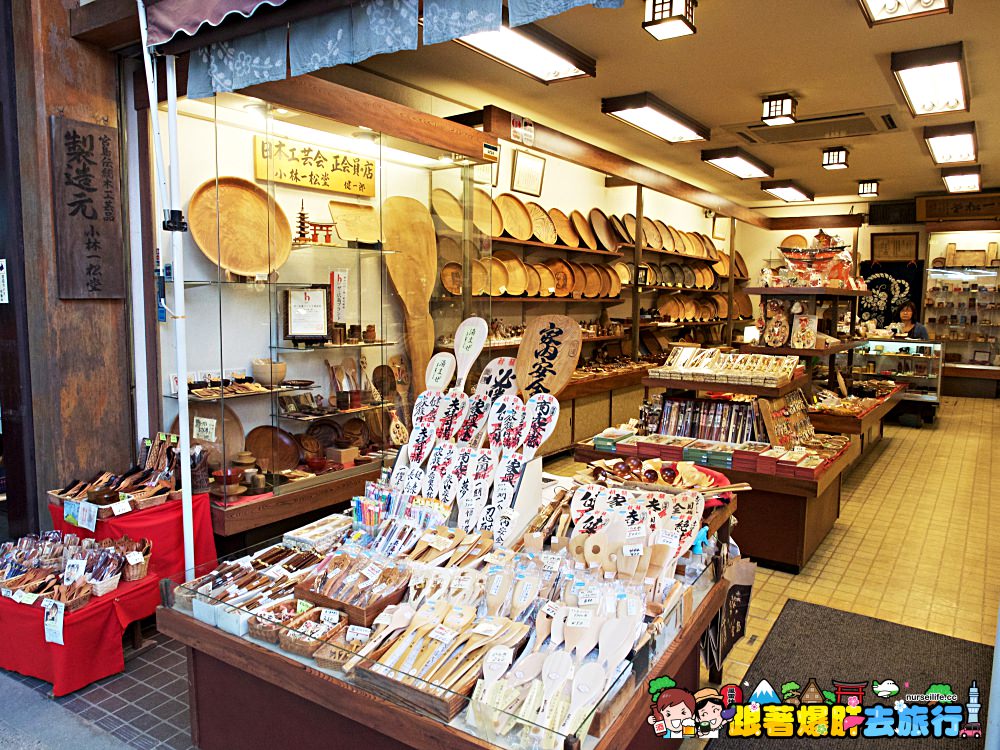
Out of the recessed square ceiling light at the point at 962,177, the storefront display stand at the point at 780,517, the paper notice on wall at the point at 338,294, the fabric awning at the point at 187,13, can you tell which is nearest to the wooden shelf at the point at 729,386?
the storefront display stand at the point at 780,517

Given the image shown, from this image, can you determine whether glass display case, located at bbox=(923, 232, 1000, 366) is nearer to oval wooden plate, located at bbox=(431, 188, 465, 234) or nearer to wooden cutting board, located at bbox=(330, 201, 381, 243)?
oval wooden plate, located at bbox=(431, 188, 465, 234)

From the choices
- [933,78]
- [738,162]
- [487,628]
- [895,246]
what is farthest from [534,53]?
[895,246]

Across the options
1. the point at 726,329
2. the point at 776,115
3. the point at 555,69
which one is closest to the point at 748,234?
the point at 726,329

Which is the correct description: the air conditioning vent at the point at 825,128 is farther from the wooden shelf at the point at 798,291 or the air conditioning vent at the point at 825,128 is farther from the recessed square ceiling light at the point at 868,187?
the recessed square ceiling light at the point at 868,187

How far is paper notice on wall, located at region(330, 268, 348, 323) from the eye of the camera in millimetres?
4312

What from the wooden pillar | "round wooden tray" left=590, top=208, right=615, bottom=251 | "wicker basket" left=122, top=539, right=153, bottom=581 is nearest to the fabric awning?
the wooden pillar

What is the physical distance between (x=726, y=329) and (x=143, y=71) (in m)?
9.66

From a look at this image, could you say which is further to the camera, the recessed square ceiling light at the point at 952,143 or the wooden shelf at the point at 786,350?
the recessed square ceiling light at the point at 952,143

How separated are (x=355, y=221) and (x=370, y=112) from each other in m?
0.68

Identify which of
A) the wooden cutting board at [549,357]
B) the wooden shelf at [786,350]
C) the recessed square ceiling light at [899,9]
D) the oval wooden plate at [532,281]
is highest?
the recessed square ceiling light at [899,9]

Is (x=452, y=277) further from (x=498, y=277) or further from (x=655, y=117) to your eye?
(x=655, y=117)

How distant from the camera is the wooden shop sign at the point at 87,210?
3414 millimetres

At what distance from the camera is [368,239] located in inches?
178

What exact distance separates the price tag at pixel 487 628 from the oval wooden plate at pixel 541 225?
5262 millimetres
